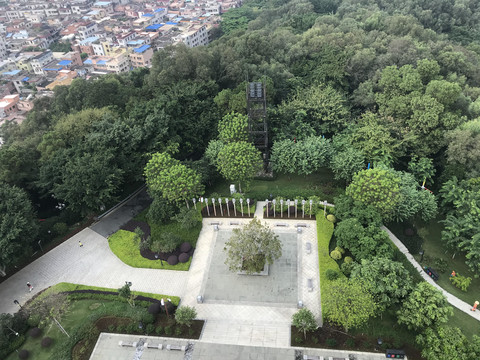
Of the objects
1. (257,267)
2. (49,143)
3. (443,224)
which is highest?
(49,143)

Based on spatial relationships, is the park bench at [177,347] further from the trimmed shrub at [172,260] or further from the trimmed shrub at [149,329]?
the trimmed shrub at [172,260]

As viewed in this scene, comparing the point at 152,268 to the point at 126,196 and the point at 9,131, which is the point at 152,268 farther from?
the point at 9,131

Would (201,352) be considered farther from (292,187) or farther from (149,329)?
(292,187)

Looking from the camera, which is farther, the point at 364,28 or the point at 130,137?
the point at 364,28

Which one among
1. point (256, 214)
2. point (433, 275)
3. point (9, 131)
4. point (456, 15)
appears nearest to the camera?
point (433, 275)

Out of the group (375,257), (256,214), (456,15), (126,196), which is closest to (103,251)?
(126,196)

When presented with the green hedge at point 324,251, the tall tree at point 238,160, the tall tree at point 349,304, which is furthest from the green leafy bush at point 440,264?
the tall tree at point 238,160

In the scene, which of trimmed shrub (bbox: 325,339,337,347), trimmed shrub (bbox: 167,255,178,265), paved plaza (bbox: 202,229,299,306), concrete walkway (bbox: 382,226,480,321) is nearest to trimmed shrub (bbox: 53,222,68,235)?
trimmed shrub (bbox: 167,255,178,265)
